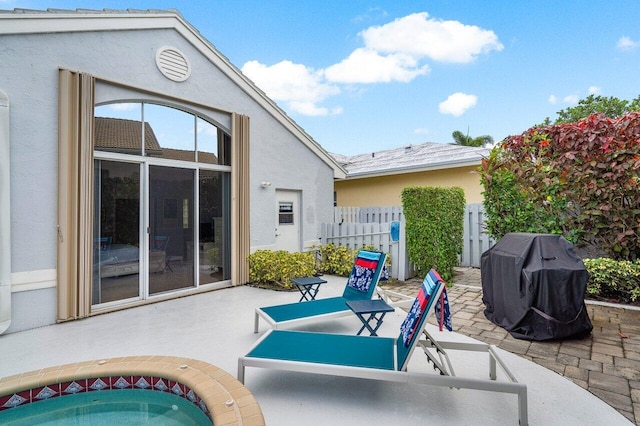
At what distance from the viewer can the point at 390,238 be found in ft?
28.0

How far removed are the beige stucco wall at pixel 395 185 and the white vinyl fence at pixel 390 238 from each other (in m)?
2.24

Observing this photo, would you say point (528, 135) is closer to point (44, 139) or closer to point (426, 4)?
point (426, 4)

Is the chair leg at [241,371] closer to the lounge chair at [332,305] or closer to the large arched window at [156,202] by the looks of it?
the lounge chair at [332,305]

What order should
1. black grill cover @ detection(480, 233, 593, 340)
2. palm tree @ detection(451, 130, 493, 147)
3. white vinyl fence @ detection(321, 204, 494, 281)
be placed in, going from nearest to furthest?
black grill cover @ detection(480, 233, 593, 340) < white vinyl fence @ detection(321, 204, 494, 281) < palm tree @ detection(451, 130, 493, 147)

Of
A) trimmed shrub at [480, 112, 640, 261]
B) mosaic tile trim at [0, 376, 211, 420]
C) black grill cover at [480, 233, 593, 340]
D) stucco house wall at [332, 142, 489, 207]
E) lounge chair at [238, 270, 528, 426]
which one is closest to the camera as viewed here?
Result: lounge chair at [238, 270, 528, 426]

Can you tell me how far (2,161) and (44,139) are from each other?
25.9 inches

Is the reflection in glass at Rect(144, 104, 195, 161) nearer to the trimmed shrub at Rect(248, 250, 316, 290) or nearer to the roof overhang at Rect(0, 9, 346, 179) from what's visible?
the roof overhang at Rect(0, 9, 346, 179)

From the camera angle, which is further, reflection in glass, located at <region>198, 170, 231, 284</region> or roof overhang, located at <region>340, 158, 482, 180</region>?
roof overhang, located at <region>340, 158, 482, 180</region>

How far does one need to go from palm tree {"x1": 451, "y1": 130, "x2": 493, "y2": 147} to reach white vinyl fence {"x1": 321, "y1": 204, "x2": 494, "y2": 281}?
72.1 ft

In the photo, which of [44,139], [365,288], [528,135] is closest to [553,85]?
[528,135]

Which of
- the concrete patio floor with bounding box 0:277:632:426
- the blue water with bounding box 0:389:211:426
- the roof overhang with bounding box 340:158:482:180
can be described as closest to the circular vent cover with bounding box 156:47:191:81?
the concrete patio floor with bounding box 0:277:632:426

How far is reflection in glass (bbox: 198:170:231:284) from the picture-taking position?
745cm

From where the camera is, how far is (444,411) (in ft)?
9.32

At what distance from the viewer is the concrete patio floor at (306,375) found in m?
2.78
